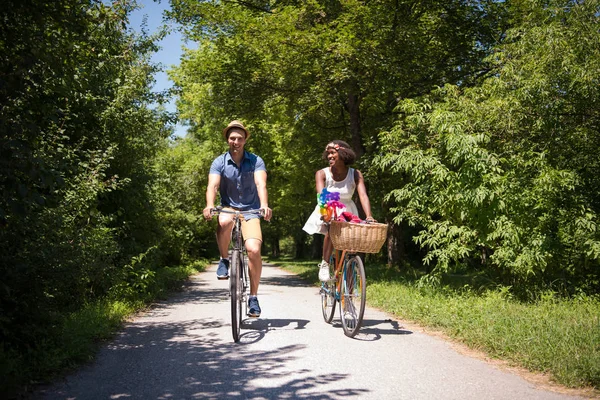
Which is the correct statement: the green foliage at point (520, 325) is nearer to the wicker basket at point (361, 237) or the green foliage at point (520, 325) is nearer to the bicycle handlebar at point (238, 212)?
the wicker basket at point (361, 237)

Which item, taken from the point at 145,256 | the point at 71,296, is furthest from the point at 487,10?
the point at 71,296

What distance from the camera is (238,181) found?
649 centimetres

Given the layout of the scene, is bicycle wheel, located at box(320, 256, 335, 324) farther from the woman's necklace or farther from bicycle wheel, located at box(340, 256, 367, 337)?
the woman's necklace

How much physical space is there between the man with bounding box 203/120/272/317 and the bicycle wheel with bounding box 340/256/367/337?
100cm

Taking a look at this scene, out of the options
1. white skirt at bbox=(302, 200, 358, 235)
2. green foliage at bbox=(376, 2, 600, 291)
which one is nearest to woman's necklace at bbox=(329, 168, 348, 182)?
white skirt at bbox=(302, 200, 358, 235)

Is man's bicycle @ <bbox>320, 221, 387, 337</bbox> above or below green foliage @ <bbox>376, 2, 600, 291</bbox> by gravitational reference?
below

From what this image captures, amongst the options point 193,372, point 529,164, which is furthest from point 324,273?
point 529,164

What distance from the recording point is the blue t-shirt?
21.3 feet

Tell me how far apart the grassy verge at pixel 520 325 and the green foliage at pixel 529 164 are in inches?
25.2

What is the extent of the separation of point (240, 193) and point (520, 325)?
11.4 feet

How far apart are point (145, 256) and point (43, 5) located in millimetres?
6261

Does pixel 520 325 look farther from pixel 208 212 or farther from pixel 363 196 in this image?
pixel 208 212

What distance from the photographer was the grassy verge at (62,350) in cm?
403

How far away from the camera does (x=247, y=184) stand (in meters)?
6.56
